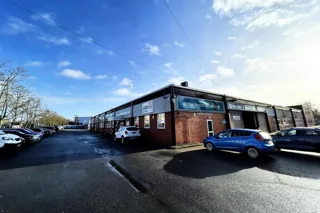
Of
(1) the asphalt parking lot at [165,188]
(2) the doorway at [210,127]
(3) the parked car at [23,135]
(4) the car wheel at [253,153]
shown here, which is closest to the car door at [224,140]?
(4) the car wheel at [253,153]

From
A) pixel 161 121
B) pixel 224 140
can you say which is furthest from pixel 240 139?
pixel 161 121

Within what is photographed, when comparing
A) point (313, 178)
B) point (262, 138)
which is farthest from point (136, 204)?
point (262, 138)

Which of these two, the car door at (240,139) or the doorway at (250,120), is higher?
the doorway at (250,120)

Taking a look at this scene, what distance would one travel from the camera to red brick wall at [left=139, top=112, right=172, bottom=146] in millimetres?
12867

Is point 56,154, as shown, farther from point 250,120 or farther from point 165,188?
point 250,120

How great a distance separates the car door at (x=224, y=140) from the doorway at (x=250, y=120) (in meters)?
14.1

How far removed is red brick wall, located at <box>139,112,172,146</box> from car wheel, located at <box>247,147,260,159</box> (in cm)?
618

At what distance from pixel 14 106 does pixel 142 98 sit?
86.5 feet

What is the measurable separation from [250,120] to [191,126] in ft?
44.3

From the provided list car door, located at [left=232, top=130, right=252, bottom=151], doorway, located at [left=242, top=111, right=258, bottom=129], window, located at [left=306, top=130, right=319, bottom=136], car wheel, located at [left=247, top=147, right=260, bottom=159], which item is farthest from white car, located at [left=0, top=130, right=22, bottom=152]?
doorway, located at [left=242, top=111, right=258, bottom=129]

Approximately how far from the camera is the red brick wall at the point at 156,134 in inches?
507

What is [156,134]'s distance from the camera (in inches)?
563

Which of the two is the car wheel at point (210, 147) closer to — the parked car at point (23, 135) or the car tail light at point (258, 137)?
the car tail light at point (258, 137)

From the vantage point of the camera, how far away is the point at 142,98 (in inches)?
694
